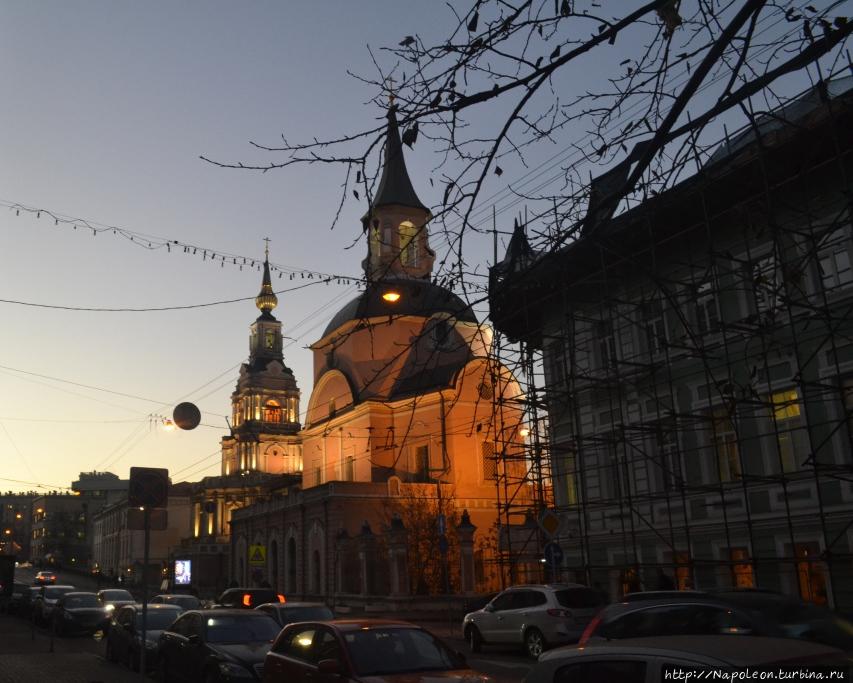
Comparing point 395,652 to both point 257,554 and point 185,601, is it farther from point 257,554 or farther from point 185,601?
point 257,554

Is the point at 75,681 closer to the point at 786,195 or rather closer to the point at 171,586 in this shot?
the point at 786,195

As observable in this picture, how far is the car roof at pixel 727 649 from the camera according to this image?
456 cm

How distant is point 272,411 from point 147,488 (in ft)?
290

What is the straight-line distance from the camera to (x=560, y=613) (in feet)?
55.5

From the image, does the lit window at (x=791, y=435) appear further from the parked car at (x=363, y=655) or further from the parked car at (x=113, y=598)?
the parked car at (x=113, y=598)

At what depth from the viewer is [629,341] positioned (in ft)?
74.9

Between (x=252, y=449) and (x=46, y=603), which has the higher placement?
(x=252, y=449)

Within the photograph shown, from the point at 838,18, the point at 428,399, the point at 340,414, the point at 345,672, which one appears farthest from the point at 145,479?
the point at 340,414

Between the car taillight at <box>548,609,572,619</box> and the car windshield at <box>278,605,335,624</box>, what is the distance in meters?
4.51

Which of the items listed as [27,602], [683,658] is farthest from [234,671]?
[27,602]

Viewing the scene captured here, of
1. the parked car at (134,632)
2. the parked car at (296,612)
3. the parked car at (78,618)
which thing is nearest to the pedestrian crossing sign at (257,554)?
the parked car at (78,618)

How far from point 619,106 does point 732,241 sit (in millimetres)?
15049

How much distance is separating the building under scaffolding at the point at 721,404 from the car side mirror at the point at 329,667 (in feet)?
24.0

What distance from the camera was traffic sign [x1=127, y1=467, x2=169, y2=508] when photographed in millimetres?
11562
